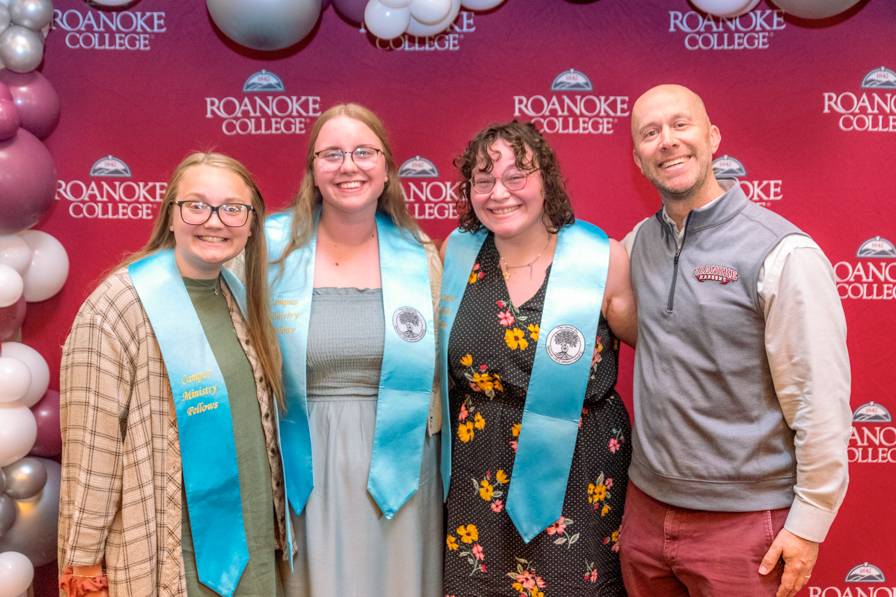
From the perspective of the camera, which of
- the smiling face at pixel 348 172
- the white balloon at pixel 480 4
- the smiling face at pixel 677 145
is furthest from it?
the white balloon at pixel 480 4

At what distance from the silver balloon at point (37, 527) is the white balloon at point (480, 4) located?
2.36 metres

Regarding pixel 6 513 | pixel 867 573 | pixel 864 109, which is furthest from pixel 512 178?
pixel 867 573

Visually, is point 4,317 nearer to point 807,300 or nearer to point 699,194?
point 699,194

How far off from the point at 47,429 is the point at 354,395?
50.2 inches

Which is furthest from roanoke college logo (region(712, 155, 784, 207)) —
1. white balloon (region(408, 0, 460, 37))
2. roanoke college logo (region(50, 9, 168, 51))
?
roanoke college logo (region(50, 9, 168, 51))

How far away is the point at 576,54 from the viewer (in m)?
2.74

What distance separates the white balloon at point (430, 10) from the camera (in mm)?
Answer: 2525

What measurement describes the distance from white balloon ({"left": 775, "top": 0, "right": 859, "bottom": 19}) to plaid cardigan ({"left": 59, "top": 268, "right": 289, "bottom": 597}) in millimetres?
2456

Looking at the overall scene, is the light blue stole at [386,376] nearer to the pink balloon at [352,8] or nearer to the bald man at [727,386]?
the bald man at [727,386]

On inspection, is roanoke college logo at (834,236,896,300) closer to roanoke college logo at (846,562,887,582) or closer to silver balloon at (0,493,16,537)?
roanoke college logo at (846,562,887,582)

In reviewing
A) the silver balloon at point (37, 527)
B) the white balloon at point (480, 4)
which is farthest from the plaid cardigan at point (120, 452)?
the white balloon at point (480, 4)

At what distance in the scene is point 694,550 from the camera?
1830 millimetres

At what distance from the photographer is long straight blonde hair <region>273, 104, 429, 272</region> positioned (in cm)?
220

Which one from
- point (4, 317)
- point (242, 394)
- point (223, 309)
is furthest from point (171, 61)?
point (242, 394)
